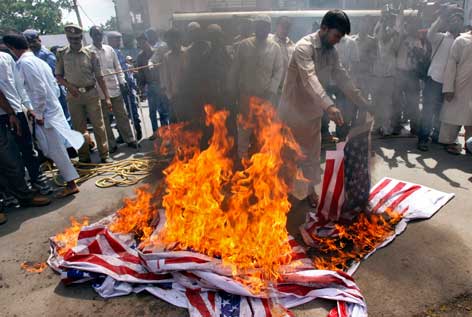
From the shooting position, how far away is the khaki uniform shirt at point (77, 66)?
19.6ft

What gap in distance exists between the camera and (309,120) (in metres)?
4.21

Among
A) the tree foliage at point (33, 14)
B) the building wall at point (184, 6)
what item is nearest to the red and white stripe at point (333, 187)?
the building wall at point (184, 6)

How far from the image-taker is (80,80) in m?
6.06

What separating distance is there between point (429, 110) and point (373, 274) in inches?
180

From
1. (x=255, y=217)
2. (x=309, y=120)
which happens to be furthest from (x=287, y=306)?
(x=309, y=120)

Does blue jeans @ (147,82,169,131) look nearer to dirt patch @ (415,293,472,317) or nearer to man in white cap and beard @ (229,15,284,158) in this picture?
man in white cap and beard @ (229,15,284,158)

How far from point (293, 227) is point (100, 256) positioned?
2.10 meters

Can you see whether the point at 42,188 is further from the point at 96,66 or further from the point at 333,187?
the point at 333,187

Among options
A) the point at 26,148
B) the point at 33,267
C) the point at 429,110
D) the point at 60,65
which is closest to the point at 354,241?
the point at 33,267

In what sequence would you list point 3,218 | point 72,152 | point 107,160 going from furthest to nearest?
point 72,152 → point 107,160 → point 3,218

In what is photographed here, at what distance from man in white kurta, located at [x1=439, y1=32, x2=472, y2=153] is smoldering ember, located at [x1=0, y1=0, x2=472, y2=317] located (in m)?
0.02

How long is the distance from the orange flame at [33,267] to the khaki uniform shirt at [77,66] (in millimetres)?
3556

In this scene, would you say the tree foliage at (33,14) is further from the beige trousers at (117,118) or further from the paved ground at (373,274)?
the paved ground at (373,274)

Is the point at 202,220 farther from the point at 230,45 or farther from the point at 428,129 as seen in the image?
the point at 428,129
